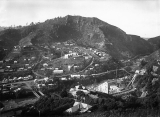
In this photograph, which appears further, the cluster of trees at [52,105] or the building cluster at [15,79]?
the building cluster at [15,79]

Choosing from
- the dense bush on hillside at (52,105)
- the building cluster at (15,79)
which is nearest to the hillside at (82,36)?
the building cluster at (15,79)

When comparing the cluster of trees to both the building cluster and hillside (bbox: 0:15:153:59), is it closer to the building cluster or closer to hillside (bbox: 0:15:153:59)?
the building cluster

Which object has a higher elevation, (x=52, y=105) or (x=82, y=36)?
(x=82, y=36)

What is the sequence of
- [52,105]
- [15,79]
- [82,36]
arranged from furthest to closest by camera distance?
1. [82,36]
2. [15,79]
3. [52,105]

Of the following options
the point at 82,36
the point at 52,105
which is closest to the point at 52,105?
the point at 52,105

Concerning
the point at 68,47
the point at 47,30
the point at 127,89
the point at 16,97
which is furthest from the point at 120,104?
the point at 47,30

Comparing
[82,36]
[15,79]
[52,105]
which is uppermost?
[82,36]

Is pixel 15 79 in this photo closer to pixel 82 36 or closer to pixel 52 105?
pixel 52 105

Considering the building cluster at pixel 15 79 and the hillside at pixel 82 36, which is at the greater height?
the hillside at pixel 82 36

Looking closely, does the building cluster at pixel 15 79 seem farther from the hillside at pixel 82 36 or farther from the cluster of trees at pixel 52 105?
the hillside at pixel 82 36
